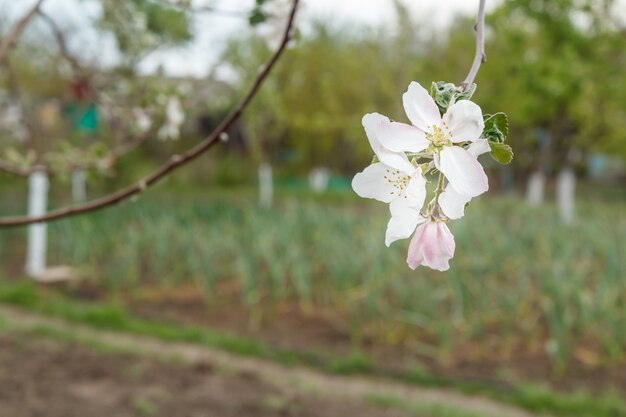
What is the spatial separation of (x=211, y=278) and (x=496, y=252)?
1.97 meters

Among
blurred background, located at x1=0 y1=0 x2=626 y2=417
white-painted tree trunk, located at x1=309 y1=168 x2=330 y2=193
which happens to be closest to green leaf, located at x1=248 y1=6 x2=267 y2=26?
blurred background, located at x1=0 y1=0 x2=626 y2=417

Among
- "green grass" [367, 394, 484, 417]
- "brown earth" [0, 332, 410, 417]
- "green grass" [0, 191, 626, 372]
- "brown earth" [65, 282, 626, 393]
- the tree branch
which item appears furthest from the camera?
"green grass" [0, 191, 626, 372]

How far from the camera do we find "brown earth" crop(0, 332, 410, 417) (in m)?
3.20

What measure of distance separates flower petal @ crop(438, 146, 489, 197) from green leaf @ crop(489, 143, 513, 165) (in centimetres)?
3

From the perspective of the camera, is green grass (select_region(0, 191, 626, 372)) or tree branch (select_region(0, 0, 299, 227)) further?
green grass (select_region(0, 191, 626, 372))

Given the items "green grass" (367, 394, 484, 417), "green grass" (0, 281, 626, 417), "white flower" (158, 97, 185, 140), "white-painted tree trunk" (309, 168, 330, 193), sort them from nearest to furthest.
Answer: "white flower" (158, 97, 185, 140)
"green grass" (367, 394, 484, 417)
"green grass" (0, 281, 626, 417)
"white-painted tree trunk" (309, 168, 330, 193)

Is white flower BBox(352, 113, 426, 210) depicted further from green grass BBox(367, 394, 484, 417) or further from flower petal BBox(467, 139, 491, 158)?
green grass BBox(367, 394, 484, 417)

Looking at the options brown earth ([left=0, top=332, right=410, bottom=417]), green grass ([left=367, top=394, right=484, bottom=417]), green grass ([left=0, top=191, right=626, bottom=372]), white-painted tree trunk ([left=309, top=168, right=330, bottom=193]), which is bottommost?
green grass ([left=367, top=394, right=484, bottom=417])

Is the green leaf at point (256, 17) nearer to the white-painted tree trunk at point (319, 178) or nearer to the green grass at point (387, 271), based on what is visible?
the green grass at point (387, 271)

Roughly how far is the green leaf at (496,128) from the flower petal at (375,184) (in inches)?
3.8

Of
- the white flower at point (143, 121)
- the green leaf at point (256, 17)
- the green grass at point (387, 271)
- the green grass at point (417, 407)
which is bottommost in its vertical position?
the green grass at point (417, 407)

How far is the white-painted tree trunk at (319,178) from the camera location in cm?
1825

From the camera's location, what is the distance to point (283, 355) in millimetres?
4305

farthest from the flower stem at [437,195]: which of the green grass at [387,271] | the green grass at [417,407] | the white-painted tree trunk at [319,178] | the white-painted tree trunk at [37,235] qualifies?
the white-painted tree trunk at [319,178]
